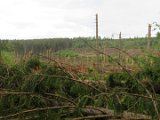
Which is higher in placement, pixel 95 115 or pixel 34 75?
pixel 34 75

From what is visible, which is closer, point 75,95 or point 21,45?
point 75,95

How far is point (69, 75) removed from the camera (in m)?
4.28

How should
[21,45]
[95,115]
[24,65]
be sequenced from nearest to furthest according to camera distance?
[95,115]
[24,65]
[21,45]

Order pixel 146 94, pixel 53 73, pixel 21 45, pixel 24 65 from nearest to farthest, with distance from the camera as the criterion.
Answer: pixel 146 94
pixel 53 73
pixel 24 65
pixel 21 45

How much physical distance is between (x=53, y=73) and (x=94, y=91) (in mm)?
458

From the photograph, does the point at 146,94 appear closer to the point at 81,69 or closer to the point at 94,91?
the point at 94,91

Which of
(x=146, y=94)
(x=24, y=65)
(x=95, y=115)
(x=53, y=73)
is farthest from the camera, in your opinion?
(x=24, y=65)

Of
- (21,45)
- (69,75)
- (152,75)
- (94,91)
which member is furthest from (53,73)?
(21,45)

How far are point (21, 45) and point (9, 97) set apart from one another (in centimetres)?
4021

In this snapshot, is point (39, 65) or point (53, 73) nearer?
point (53, 73)

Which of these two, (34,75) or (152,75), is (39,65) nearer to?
(34,75)

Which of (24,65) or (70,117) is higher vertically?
(24,65)

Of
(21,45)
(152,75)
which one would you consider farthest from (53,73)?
(21,45)

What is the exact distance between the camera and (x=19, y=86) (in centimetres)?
418
